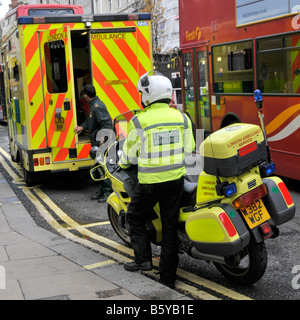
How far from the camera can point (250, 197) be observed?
429 centimetres

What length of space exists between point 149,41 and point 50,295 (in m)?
6.37

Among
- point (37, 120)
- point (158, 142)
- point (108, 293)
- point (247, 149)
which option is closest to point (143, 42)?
point (37, 120)

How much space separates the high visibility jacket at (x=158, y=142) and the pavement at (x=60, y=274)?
949mm

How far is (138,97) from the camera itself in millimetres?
9891

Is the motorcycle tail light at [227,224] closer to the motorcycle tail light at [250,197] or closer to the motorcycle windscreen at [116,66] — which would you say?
the motorcycle tail light at [250,197]

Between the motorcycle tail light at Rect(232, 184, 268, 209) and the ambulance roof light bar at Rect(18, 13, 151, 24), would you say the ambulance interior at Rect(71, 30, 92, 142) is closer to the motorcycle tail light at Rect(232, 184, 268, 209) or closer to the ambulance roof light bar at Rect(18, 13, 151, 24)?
the ambulance roof light bar at Rect(18, 13, 151, 24)

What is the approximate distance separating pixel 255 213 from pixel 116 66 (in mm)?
5827

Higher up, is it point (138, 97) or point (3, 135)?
point (138, 97)

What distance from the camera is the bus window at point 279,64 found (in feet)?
27.0

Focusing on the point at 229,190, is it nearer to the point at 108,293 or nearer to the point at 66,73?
the point at 108,293

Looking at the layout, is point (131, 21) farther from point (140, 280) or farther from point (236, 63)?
point (140, 280)

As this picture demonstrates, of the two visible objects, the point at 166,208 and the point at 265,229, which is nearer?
the point at 265,229

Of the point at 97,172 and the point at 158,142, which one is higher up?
the point at 158,142
